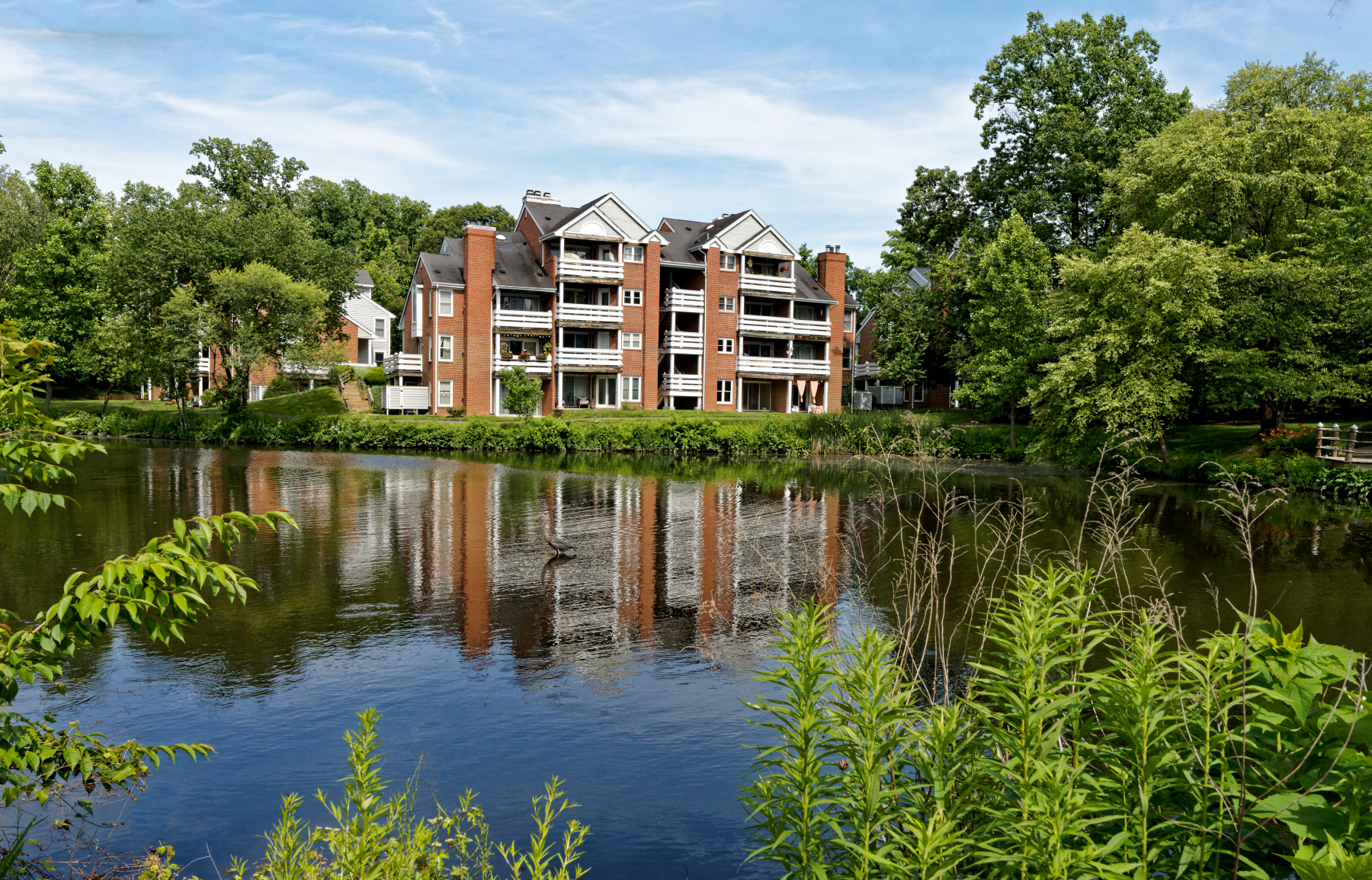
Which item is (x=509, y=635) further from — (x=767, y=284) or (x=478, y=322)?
(x=767, y=284)

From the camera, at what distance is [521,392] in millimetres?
50344

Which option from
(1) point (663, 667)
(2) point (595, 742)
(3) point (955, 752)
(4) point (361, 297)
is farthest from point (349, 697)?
(4) point (361, 297)

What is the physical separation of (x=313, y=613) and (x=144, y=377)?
47.6 meters

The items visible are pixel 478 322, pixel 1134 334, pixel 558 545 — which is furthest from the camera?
pixel 478 322

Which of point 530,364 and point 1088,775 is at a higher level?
point 530,364

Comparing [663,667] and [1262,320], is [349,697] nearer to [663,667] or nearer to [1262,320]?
[663,667]

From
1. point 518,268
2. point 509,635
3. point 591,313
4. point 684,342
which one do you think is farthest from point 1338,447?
point 518,268

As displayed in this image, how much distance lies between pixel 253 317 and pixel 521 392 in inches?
597

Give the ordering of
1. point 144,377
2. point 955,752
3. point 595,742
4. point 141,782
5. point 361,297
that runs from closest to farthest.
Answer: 1. point 955,752
2. point 141,782
3. point 595,742
4. point 144,377
5. point 361,297

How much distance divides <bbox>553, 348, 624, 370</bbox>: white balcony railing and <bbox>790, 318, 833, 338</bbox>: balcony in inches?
502

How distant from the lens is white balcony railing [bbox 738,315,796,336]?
59.6 meters

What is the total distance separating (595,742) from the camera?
8.26 m

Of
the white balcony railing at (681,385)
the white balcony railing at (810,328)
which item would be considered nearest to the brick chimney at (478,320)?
the white balcony railing at (681,385)

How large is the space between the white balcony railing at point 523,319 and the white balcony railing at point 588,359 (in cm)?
197
